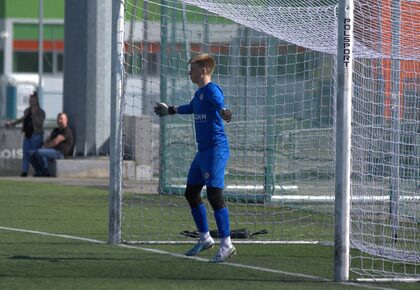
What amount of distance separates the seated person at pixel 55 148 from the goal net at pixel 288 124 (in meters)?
2.31

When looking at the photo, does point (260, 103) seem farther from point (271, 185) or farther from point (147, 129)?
point (147, 129)

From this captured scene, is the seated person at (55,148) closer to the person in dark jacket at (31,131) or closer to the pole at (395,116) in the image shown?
the person in dark jacket at (31,131)

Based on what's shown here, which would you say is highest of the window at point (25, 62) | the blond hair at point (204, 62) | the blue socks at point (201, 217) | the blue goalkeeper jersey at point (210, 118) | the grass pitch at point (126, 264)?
the window at point (25, 62)

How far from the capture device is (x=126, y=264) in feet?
36.0

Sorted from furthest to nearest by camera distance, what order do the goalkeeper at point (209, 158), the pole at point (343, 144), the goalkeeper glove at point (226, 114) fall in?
the goalkeeper at point (209, 158) < the goalkeeper glove at point (226, 114) < the pole at point (343, 144)

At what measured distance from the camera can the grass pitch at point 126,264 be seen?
9785 mm

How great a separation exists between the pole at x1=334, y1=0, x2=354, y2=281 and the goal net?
618 mm

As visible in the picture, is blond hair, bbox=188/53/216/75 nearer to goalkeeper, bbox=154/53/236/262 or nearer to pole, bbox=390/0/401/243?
goalkeeper, bbox=154/53/236/262

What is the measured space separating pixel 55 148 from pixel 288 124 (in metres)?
8.72

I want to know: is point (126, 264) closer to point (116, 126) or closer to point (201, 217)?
point (201, 217)

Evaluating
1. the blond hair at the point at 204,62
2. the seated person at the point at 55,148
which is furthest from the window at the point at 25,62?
the blond hair at the point at 204,62

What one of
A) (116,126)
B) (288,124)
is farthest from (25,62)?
(116,126)

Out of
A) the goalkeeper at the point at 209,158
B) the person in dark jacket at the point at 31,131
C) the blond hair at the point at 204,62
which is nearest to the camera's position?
the goalkeeper at the point at 209,158

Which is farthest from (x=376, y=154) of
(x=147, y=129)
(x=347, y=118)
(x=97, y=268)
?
(x=147, y=129)
